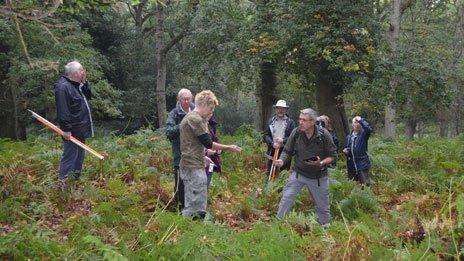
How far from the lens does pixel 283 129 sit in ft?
34.4

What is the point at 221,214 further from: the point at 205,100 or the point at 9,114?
the point at 9,114

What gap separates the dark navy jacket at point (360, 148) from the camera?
1038 cm

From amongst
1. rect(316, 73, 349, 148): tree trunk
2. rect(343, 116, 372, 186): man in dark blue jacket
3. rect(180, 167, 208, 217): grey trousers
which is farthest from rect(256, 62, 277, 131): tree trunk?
rect(180, 167, 208, 217): grey trousers

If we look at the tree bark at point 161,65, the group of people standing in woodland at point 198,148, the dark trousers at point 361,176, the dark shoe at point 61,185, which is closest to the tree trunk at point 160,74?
the tree bark at point 161,65

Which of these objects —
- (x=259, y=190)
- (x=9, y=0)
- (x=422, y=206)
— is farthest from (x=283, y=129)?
(x=9, y=0)

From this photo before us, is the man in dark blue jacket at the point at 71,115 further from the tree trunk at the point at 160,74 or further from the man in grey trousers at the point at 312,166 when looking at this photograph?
the tree trunk at the point at 160,74

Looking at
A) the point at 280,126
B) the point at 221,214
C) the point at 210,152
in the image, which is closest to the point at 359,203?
the point at 221,214

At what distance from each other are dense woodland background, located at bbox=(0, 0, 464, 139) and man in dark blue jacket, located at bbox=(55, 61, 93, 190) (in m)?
0.40

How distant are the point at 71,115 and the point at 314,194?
3.94 meters

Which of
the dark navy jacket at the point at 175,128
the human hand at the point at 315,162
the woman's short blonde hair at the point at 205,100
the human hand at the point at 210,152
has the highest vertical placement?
the woman's short blonde hair at the point at 205,100

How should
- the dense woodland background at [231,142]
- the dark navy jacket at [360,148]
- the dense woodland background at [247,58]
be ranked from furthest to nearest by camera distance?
the dense woodland background at [247,58], the dark navy jacket at [360,148], the dense woodland background at [231,142]

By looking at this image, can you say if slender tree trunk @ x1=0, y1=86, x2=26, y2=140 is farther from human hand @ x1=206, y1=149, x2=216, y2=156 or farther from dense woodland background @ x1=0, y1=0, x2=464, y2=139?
human hand @ x1=206, y1=149, x2=216, y2=156

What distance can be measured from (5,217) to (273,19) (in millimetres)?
10237

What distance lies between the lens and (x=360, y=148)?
10445mm
